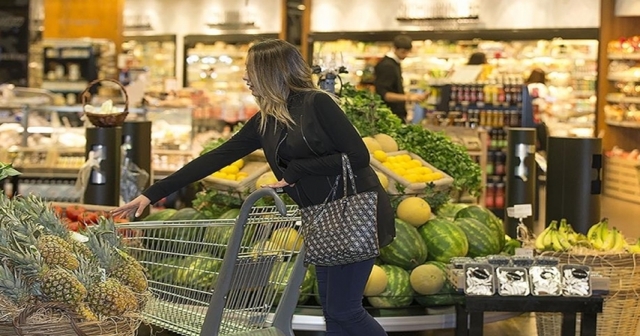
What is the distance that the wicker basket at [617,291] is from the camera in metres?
5.33

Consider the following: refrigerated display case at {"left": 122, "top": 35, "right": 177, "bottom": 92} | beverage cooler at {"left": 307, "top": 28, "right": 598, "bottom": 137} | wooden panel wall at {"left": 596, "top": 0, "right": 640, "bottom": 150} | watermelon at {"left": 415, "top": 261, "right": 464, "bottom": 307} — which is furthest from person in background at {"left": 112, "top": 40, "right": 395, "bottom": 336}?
refrigerated display case at {"left": 122, "top": 35, "right": 177, "bottom": 92}

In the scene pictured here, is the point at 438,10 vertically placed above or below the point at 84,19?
above

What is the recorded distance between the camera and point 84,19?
16.2 m

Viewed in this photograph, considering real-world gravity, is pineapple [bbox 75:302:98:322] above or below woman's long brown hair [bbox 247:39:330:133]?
below

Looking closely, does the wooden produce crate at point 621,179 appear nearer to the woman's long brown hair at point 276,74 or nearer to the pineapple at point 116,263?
the woman's long brown hair at point 276,74

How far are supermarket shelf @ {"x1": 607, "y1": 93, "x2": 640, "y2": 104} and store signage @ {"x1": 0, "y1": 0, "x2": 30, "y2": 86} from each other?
25.6 feet

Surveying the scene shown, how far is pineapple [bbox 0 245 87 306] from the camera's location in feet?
8.52

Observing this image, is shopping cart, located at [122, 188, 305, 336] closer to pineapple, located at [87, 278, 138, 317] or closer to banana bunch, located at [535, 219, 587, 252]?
pineapple, located at [87, 278, 138, 317]

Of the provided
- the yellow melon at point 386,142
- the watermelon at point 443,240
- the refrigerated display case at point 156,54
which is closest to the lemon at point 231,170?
the yellow melon at point 386,142

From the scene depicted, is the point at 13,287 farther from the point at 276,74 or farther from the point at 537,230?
the point at 537,230

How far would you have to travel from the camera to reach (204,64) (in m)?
20.1

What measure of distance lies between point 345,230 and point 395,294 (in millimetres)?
1630

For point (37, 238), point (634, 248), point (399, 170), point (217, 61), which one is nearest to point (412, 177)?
point (399, 170)

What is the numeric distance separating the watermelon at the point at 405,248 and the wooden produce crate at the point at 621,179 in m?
9.44
